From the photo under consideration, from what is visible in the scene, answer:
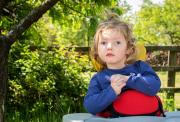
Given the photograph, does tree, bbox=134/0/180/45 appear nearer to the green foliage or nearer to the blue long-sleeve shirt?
the green foliage

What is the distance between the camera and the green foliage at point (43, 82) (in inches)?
268

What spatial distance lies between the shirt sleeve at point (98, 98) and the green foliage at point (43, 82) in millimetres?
3861

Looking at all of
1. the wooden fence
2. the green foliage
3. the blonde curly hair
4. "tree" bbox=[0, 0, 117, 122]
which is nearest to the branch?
"tree" bbox=[0, 0, 117, 122]

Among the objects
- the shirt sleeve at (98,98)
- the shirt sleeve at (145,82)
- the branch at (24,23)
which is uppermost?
the branch at (24,23)

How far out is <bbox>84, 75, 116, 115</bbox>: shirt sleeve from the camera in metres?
2.71

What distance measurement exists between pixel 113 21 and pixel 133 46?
0.18m

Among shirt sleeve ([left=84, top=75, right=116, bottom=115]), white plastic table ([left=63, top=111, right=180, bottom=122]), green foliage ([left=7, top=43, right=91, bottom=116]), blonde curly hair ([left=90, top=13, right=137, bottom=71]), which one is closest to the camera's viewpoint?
white plastic table ([left=63, top=111, right=180, bottom=122])

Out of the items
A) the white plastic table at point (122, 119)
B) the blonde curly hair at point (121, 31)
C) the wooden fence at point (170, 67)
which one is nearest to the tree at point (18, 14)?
the blonde curly hair at point (121, 31)

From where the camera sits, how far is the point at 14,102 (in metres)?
6.88

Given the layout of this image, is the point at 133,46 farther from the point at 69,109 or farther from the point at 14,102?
the point at 14,102

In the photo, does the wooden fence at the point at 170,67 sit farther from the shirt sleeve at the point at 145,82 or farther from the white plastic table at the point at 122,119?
the white plastic table at the point at 122,119

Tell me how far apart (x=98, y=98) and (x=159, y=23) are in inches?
1115

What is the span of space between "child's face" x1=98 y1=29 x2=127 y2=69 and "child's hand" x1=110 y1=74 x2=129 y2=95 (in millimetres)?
111

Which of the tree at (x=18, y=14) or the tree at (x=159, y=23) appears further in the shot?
the tree at (x=159, y=23)
